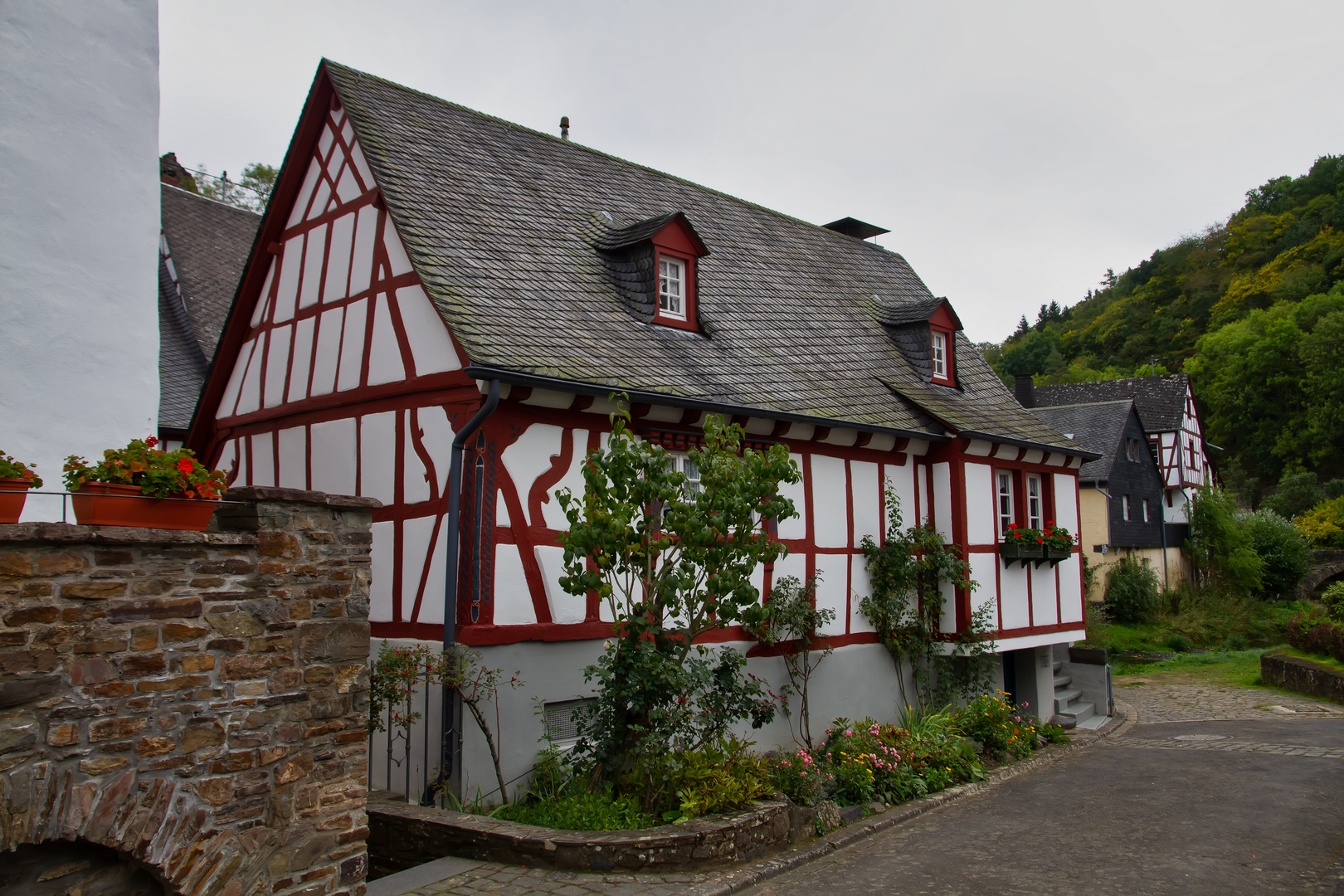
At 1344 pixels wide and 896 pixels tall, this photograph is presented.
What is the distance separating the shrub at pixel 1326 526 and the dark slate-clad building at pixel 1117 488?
10384 mm

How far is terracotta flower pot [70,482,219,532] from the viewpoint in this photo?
475 centimetres

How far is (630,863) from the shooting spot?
715cm

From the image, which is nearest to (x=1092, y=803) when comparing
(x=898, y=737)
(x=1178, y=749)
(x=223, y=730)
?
(x=898, y=737)

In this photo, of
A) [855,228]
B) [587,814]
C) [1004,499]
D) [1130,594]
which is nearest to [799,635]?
[587,814]

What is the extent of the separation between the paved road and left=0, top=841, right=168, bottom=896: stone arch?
420 cm

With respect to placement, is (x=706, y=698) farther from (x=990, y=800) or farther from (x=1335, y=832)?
(x=1335, y=832)

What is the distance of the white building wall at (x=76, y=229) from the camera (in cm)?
746

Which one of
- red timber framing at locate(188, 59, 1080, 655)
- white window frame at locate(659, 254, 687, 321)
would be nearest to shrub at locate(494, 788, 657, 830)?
red timber framing at locate(188, 59, 1080, 655)

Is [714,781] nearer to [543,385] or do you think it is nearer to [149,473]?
[543,385]

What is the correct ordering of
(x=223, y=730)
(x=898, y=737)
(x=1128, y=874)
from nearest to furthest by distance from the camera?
(x=223, y=730)
(x=1128, y=874)
(x=898, y=737)

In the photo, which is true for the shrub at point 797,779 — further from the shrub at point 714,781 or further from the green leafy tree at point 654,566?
the green leafy tree at point 654,566

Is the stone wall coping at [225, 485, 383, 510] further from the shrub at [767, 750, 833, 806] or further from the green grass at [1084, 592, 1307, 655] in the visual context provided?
the green grass at [1084, 592, 1307, 655]

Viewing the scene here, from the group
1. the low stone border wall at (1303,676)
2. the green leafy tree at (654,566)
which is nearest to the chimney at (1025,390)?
the low stone border wall at (1303,676)

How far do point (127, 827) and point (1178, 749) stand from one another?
1398 cm
